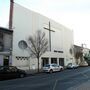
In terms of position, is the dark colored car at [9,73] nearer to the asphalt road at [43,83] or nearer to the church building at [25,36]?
the asphalt road at [43,83]

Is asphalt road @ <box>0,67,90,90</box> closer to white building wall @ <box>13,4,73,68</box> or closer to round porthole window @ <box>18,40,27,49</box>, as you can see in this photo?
white building wall @ <box>13,4,73,68</box>

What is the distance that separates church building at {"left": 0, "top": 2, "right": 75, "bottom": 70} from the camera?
34.8 meters

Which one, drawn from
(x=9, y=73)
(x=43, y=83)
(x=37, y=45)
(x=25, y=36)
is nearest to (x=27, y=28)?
(x=25, y=36)

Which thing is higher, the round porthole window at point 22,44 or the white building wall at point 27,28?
the white building wall at point 27,28

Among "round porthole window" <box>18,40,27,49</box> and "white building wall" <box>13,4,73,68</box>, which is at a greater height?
"white building wall" <box>13,4,73,68</box>

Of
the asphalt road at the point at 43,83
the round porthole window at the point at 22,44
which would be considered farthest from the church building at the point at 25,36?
the asphalt road at the point at 43,83

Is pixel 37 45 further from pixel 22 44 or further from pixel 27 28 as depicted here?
pixel 27 28

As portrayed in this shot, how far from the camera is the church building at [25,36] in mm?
34850

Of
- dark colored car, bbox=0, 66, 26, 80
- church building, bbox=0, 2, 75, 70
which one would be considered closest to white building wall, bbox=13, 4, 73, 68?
church building, bbox=0, 2, 75, 70

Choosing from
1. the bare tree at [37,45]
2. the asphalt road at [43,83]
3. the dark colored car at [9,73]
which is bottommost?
the asphalt road at [43,83]

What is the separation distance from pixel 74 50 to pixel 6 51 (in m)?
34.9

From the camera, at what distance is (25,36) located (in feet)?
128

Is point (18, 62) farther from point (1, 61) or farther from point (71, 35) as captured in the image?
point (71, 35)

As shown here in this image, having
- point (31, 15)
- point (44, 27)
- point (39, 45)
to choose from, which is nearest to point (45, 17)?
point (44, 27)
